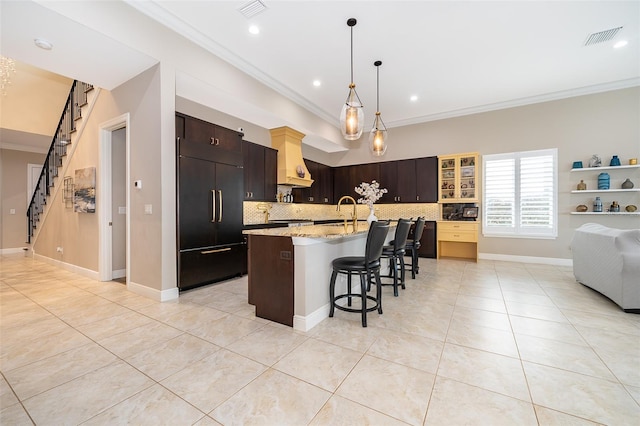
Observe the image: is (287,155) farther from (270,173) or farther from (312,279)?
(312,279)

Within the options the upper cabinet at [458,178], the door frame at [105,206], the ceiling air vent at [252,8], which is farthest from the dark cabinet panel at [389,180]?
the door frame at [105,206]

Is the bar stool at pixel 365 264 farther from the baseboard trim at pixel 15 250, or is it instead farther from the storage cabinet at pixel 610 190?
the baseboard trim at pixel 15 250

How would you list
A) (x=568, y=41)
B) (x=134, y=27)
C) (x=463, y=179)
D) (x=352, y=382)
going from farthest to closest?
(x=463, y=179), (x=568, y=41), (x=134, y=27), (x=352, y=382)

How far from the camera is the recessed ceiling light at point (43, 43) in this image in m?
2.78

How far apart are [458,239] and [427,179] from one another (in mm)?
1621

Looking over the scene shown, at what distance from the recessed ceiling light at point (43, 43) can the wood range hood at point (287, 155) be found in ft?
11.7

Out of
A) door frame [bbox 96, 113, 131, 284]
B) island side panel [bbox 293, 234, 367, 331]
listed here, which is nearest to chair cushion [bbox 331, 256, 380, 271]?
island side panel [bbox 293, 234, 367, 331]

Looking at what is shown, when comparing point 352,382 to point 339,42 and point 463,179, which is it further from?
point 463,179

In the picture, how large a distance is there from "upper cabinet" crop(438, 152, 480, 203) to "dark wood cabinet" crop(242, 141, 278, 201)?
4042 mm

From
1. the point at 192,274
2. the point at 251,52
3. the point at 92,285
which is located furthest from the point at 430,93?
the point at 92,285

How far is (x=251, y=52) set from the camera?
13.1 feet

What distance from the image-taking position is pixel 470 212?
6.07m

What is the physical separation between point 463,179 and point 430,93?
7.09 ft

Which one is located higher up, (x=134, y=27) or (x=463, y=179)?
(x=134, y=27)
